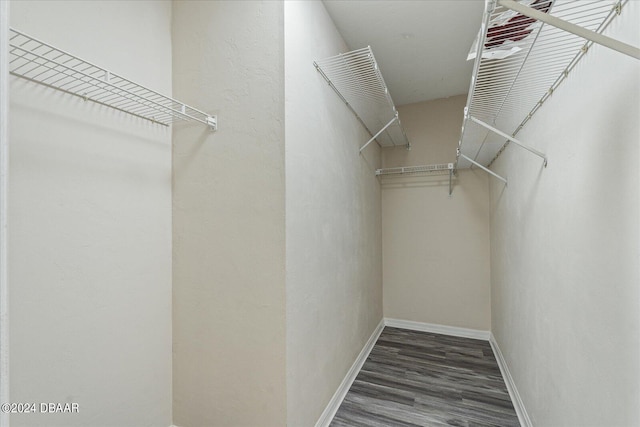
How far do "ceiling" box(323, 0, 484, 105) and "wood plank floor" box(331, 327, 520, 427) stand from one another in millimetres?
2518

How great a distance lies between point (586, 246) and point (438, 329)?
244 centimetres

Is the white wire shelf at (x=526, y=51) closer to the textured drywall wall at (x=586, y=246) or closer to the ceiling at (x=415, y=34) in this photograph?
the textured drywall wall at (x=586, y=246)

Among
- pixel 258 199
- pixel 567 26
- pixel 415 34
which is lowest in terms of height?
pixel 258 199

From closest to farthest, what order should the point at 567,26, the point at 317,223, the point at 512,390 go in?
the point at 567,26, the point at 317,223, the point at 512,390

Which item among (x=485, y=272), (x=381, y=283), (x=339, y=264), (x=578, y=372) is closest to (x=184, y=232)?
(x=339, y=264)

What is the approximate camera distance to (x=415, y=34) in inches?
78.0

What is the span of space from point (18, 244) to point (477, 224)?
334 centimetres

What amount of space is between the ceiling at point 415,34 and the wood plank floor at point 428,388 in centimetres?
252

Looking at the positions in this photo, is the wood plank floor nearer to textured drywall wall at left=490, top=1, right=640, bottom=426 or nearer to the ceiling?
textured drywall wall at left=490, top=1, right=640, bottom=426

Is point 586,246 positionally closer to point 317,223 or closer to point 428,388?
point 317,223

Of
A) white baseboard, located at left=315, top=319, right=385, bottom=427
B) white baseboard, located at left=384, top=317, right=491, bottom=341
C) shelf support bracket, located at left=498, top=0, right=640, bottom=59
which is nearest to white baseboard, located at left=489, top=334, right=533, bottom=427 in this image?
white baseboard, located at left=384, top=317, right=491, bottom=341

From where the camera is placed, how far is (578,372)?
1021 millimetres

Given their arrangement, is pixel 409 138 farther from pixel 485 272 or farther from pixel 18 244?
pixel 18 244

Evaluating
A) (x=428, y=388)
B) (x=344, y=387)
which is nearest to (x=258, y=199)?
(x=344, y=387)
